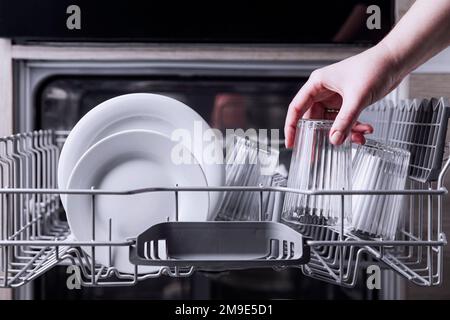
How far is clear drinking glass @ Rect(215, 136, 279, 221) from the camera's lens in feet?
2.66

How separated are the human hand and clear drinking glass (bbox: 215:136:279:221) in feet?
0.20

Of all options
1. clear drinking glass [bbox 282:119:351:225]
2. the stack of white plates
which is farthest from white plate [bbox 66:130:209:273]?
clear drinking glass [bbox 282:119:351:225]

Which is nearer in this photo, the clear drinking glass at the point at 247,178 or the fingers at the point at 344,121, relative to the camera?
the fingers at the point at 344,121

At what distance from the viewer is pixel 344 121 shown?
0.63m

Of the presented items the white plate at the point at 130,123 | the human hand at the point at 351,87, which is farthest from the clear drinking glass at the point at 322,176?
the white plate at the point at 130,123

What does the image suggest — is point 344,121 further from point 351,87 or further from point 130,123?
point 130,123

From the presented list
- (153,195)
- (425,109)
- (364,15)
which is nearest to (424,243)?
(425,109)

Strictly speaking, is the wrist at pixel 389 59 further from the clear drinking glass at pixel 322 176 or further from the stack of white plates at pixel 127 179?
the stack of white plates at pixel 127 179

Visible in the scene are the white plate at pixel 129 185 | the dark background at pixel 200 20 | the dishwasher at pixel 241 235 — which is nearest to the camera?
the dishwasher at pixel 241 235

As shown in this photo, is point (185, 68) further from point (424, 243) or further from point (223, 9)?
point (424, 243)

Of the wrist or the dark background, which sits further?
the dark background

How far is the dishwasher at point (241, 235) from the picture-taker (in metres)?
0.61

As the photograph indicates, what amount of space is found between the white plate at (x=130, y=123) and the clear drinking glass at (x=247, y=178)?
46 millimetres

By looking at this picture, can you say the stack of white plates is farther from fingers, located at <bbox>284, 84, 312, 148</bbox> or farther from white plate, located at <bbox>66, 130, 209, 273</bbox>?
fingers, located at <bbox>284, 84, 312, 148</bbox>
